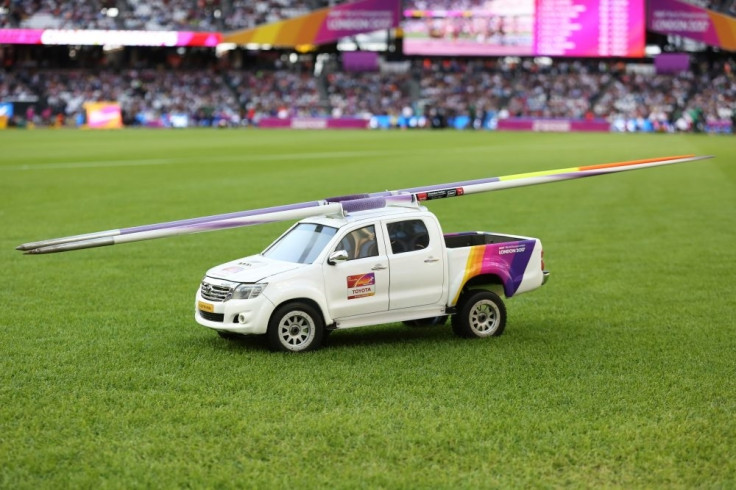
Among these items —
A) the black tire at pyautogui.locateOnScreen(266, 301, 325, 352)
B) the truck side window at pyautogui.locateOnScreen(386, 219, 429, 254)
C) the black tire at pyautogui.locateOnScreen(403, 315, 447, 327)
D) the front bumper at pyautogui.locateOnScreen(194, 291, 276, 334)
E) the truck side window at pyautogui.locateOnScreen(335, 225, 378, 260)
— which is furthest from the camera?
the black tire at pyautogui.locateOnScreen(403, 315, 447, 327)

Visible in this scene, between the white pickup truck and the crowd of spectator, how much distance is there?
211ft

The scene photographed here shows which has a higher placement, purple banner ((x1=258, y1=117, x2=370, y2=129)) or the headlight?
the headlight

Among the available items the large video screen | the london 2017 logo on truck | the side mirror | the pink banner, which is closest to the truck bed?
the london 2017 logo on truck

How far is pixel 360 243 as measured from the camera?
10336mm

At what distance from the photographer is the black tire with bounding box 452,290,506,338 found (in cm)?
1074

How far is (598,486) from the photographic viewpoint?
646 cm

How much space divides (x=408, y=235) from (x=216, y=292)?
7.05ft

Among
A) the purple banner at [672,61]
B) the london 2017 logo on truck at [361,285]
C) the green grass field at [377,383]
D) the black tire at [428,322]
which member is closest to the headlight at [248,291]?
the green grass field at [377,383]

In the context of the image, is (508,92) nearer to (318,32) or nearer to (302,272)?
(318,32)

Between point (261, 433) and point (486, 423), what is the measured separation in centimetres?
176

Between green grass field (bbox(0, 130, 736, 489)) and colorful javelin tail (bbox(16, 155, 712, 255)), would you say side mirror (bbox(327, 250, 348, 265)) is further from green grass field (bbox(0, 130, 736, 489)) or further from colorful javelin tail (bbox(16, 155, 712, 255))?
green grass field (bbox(0, 130, 736, 489))

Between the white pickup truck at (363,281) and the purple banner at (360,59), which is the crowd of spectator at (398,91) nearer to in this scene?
the purple banner at (360,59)

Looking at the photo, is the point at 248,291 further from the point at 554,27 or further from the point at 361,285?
the point at 554,27

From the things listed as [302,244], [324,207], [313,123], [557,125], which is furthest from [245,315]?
[313,123]
